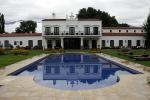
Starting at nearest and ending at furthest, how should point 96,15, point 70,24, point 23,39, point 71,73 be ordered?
point 71,73
point 70,24
point 23,39
point 96,15

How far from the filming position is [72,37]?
43.5m

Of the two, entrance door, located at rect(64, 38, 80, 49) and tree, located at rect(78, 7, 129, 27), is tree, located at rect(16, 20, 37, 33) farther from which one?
entrance door, located at rect(64, 38, 80, 49)

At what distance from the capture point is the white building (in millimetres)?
43656

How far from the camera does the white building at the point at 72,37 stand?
43656mm

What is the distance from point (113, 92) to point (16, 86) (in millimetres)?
3525

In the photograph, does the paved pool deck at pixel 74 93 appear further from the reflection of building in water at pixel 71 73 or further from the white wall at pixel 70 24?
the white wall at pixel 70 24

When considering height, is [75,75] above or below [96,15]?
below

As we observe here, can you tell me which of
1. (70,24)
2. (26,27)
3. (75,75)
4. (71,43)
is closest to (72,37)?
(71,43)

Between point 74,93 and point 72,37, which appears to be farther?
point 72,37

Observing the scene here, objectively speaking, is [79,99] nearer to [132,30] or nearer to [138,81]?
[138,81]

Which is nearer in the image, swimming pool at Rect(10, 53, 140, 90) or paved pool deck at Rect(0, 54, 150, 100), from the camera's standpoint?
paved pool deck at Rect(0, 54, 150, 100)

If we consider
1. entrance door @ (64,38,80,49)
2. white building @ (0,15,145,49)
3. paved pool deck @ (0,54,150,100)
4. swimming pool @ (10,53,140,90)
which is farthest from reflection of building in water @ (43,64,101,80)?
entrance door @ (64,38,80,49)

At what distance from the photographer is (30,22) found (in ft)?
242

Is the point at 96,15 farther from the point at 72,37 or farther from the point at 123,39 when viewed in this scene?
the point at 72,37
